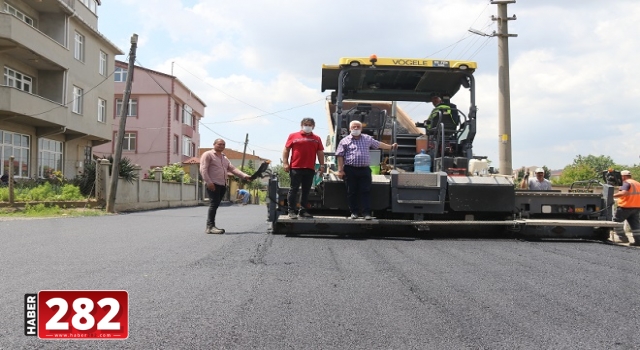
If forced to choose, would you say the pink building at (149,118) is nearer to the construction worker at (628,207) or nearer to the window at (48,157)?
the window at (48,157)

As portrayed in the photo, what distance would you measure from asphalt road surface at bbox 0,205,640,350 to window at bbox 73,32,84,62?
845 inches

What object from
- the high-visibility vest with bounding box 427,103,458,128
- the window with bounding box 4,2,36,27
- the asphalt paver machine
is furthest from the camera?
the window with bounding box 4,2,36,27

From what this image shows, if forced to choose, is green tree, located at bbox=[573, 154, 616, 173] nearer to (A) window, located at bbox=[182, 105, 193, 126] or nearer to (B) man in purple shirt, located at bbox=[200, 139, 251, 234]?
(A) window, located at bbox=[182, 105, 193, 126]

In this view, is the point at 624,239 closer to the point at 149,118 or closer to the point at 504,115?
the point at 504,115

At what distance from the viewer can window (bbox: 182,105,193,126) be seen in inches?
1889

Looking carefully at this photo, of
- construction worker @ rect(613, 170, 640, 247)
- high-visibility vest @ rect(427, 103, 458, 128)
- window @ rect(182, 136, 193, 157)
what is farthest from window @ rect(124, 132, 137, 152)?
construction worker @ rect(613, 170, 640, 247)

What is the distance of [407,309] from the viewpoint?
400 cm

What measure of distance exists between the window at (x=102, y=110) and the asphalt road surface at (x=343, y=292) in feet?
77.3

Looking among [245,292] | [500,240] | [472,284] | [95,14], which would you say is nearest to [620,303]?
[472,284]

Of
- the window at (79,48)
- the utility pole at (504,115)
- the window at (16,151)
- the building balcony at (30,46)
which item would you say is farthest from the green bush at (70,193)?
the utility pole at (504,115)

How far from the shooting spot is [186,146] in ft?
161

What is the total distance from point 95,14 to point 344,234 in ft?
83.7

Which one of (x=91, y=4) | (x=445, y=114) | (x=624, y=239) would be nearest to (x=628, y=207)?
(x=624, y=239)

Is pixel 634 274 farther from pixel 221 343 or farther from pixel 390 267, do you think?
pixel 221 343
